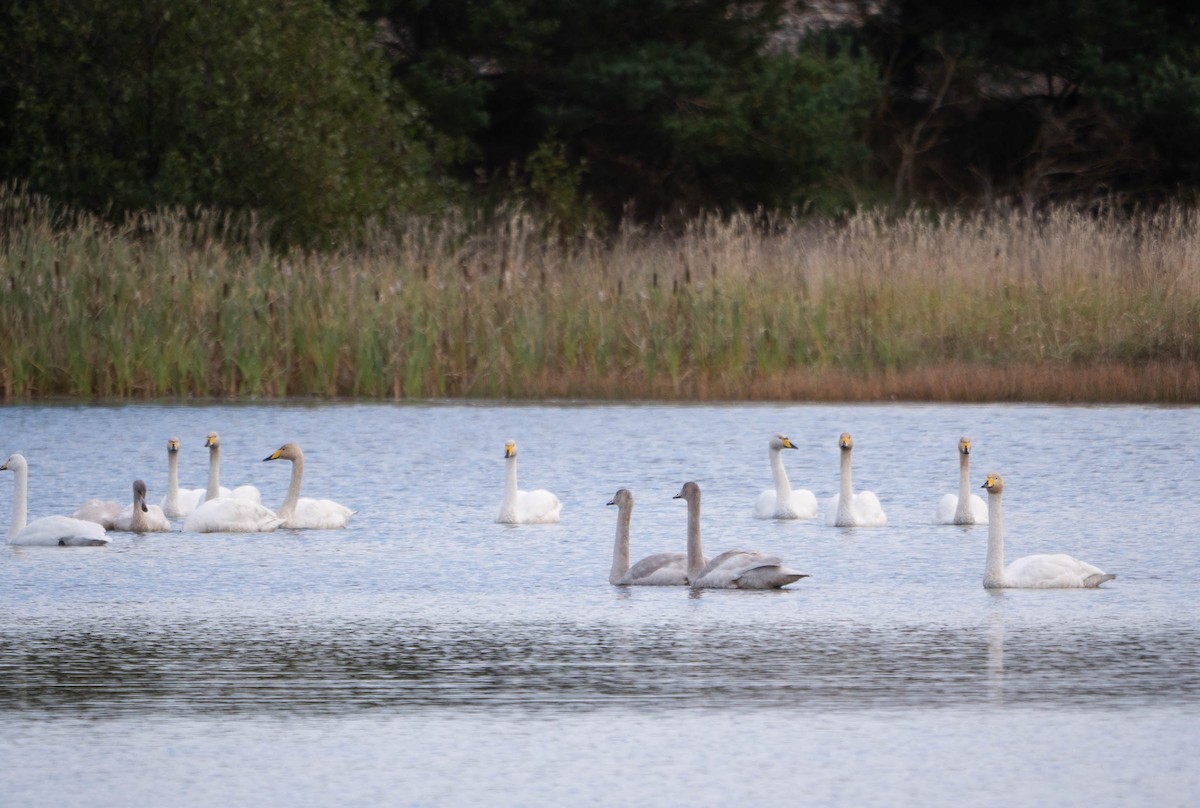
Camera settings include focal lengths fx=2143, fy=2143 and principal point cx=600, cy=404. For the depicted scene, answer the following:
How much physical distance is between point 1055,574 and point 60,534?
456 centimetres

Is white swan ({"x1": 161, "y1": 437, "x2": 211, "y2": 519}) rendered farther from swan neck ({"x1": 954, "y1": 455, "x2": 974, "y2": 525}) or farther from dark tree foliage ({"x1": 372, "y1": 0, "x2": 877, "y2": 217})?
dark tree foliage ({"x1": 372, "y1": 0, "x2": 877, "y2": 217})

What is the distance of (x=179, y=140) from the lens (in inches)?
933

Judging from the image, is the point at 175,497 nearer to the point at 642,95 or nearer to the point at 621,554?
the point at 621,554

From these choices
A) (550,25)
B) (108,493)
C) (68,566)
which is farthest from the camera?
(550,25)

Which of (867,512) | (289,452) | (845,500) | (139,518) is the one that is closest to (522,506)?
(289,452)

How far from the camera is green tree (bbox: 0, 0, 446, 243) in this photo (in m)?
23.0

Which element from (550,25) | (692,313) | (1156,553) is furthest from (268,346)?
(550,25)

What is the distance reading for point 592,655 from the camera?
7105 mm

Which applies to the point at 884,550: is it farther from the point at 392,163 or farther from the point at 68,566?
the point at 392,163

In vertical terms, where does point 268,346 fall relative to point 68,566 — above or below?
above

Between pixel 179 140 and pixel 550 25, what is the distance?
8.06 m

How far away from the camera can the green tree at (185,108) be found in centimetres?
2302

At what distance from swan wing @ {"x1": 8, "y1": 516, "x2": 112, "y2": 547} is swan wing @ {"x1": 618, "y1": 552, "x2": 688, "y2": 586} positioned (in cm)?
268

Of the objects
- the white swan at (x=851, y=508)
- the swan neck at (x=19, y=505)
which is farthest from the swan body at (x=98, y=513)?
the white swan at (x=851, y=508)
